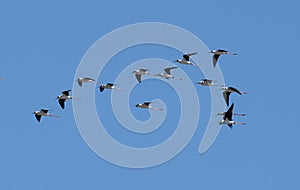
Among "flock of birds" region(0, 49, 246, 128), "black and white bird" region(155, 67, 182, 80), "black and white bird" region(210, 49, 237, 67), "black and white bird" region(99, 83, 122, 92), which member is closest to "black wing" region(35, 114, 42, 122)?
"flock of birds" region(0, 49, 246, 128)

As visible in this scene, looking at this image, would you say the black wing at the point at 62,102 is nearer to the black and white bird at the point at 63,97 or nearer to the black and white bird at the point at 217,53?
the black and white bird at the point at 63,97

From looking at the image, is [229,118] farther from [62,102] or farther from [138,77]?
[62,102]

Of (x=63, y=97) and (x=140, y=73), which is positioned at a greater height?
(x=140, y=73)

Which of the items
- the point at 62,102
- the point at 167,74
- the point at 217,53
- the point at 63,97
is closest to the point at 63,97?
the point at 63,97

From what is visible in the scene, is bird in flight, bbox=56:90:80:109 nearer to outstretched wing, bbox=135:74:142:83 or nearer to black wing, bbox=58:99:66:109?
black wing, bbox=58:99:66:109

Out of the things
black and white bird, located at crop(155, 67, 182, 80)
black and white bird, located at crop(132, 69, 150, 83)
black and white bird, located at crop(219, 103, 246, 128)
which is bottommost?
black and white bird, located at crop(219, 103, 246, 128)

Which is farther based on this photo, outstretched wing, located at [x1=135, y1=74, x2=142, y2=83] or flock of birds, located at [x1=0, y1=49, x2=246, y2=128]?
outstretched wing, located at [x1=135, y1=74, x2=142, y2=83]

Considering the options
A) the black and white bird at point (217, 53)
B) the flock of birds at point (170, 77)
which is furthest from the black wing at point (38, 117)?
the black and white bird at point (217, 53)

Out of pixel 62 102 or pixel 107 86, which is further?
pixel 107 86

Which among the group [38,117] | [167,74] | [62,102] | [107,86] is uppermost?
[107,86]

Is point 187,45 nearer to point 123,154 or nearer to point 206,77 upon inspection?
point 206,77

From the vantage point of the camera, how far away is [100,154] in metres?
74.9

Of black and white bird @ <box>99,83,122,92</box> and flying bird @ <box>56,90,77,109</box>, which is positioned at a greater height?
black and white bird @ <box>99,83,122,92</box>

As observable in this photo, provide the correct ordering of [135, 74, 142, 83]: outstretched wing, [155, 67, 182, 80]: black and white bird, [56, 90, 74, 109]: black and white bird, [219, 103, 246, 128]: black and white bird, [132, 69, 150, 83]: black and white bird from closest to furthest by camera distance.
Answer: [219, 103, 246, 128]: black and white bird
[155, 67, 182, 80]: black and white bird
[56, 90, 74, 109]: black and white bird
[132, 69, 150, 83]: black and white bird
[135, 74, 142, 83]: outstretched wing
